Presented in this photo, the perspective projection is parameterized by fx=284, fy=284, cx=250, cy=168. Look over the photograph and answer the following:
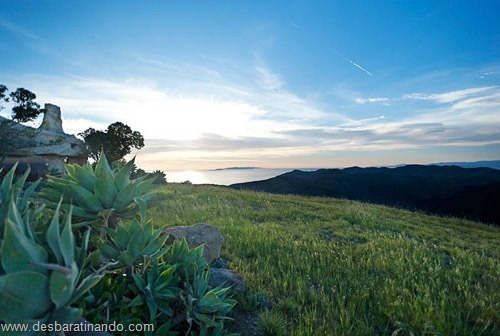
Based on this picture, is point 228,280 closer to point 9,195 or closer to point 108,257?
point 108,257

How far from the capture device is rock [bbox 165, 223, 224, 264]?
465 cm

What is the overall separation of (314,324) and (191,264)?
1728mm

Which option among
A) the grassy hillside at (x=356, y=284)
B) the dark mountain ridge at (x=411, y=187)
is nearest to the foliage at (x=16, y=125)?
the grassy hillside at (x=356, y=284)

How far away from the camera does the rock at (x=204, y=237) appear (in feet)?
15.3

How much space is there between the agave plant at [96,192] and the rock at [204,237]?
273 cm

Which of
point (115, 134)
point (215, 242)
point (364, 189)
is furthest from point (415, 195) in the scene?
point (215, 242)

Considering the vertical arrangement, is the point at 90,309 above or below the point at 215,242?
above

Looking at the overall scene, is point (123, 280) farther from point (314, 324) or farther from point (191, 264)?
point (314, 324)

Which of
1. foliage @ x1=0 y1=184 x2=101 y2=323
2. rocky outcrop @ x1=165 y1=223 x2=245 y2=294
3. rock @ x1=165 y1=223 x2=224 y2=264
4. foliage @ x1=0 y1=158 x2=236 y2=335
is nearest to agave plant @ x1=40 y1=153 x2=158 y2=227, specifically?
foliage @ x1=0 y1=158 x2=236 y2=335

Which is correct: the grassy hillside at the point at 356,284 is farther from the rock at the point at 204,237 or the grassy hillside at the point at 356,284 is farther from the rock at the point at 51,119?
the rock at the point at 51,119

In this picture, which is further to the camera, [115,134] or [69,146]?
[115,134]

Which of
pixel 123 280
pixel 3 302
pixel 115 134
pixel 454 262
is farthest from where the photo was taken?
pixel 115 134

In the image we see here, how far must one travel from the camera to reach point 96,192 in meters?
1.90

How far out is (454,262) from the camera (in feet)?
20.9
